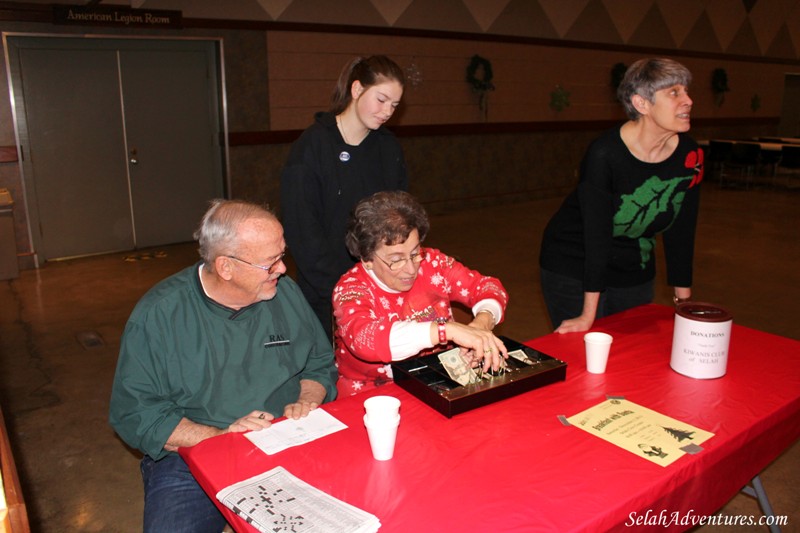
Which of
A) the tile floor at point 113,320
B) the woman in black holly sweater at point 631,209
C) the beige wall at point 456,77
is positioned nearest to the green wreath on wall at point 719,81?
the beige wall at point 456,77

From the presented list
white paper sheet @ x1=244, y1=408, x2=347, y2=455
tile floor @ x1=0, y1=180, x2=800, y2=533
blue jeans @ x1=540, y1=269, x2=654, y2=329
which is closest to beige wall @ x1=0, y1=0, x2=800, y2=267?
tile floor @ x1=0, y1=180, x2=800, y2=533

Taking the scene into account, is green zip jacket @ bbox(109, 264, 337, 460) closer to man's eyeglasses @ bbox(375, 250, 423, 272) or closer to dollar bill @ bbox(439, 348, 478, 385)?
man's eyeglasses @ bbox(375, 250, 423, 272)

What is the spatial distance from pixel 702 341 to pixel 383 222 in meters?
1.02

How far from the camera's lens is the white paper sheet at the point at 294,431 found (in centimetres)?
159

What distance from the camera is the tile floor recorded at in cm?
281

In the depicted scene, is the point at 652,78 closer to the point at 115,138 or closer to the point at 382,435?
the point at 382,435

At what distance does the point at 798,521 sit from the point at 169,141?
6.44m

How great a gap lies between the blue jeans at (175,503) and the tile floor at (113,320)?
3.15 feet

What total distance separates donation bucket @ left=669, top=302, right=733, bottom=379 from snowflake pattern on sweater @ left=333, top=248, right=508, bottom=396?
569 mm

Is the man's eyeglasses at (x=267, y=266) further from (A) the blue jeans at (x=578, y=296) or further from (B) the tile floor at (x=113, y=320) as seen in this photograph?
(B) the tile floor at (x=113, y=320)

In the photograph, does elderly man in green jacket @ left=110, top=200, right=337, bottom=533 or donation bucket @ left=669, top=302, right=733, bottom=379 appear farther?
donation bucket @ left=669, top=302, right=733, bottom=379

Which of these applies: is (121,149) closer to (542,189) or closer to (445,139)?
(445,139)

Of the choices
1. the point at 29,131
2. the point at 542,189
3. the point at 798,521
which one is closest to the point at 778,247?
the point at 542,189

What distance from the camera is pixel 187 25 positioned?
6.61 m
